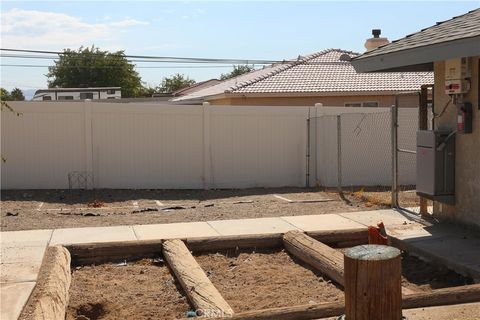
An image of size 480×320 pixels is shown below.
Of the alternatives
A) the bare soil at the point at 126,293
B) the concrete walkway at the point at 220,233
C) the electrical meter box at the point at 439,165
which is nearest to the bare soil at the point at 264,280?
the bare soil at the point at 126,293

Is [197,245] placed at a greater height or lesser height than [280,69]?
lesser

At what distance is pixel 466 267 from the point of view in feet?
21.8

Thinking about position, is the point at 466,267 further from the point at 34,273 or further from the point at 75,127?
the point at 75,127

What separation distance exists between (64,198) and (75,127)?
6.01 ft

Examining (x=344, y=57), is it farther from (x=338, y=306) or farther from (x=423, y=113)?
(x=338, y=306)

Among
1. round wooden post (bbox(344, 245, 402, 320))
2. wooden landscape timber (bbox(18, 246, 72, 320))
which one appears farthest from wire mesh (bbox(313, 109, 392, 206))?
round wooden post (bbox(344, 245, 402, 320))

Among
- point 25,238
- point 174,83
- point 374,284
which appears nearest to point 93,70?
point 174,83

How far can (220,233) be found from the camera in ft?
29.2

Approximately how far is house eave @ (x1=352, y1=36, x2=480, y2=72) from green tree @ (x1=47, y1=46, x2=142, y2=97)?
5392cm

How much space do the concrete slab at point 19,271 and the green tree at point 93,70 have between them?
5550 cm

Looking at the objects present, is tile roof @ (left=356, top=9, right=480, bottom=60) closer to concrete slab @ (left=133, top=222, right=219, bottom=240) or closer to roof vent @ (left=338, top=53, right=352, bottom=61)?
concrete slab @ (left=133, top=222, right=219, bottom=240)

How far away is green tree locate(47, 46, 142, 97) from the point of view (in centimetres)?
6088

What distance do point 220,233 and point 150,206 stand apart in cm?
369

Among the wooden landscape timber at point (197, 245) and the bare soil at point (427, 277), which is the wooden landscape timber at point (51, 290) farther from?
the bare soil at point (427, 277)
